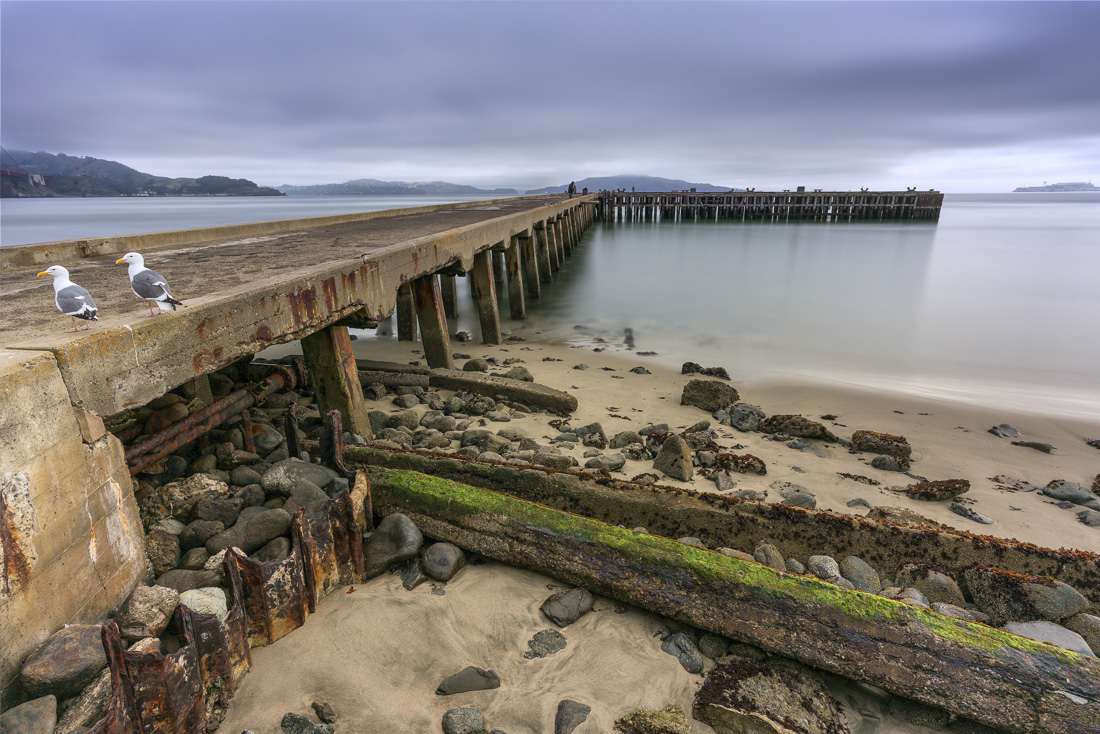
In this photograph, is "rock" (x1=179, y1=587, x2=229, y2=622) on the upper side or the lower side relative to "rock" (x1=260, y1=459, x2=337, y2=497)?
lower

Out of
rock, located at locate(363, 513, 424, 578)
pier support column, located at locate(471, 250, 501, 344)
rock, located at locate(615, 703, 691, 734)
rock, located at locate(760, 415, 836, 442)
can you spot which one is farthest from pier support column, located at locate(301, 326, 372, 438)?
pier support column, located at locate(471, 250, 501, 344)

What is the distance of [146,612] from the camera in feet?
8.29

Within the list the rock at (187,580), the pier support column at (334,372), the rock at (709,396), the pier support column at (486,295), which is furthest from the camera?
the pier support column at (486,295)

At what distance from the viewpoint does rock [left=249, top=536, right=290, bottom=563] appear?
3.07 metres

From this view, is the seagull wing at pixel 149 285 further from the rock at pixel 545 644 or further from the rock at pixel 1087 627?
the rock at pixel 1087 627

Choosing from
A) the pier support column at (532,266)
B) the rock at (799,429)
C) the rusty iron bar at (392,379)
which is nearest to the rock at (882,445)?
the rock at (799,429)

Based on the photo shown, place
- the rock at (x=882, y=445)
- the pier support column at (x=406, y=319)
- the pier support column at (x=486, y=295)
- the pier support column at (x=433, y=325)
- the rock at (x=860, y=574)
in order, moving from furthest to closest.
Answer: the pier support column at (x=406, y=319) → the pier support column at (x=486, y=295) → the pier support column at (x=433, y=325) → the rock at (x=882, y=445) → the rock at (x=860, y=574)

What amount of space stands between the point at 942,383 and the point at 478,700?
36.9 ft

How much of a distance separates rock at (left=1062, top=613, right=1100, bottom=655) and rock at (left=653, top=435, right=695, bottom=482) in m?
2.73

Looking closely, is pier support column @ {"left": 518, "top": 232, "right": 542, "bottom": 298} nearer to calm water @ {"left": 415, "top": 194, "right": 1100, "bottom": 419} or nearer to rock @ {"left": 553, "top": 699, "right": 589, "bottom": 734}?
calm water @ {"left": 415, "top": 194, "right": 1100, "bottom": 419}

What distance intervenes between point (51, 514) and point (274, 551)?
3.52ft

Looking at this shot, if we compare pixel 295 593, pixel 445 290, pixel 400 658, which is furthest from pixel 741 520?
pixel 445 290

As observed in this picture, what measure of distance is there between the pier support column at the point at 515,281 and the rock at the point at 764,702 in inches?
483

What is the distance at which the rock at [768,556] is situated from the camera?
3292 millimetres
